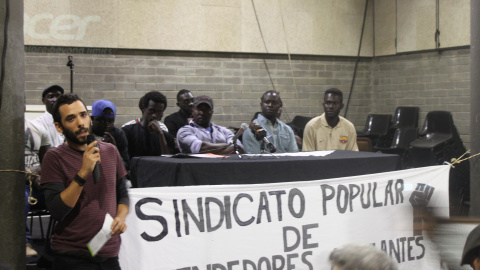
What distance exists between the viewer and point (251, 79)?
1299 cm

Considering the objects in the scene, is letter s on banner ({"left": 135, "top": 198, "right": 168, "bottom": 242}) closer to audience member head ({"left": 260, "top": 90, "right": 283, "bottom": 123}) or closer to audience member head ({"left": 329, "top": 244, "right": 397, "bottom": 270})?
audience member head ({"left": 329, "top": 244, "right": 397, "bottom": 270})

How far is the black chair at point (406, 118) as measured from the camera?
12.9m

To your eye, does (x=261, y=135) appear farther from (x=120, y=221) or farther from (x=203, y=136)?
(x=120, y=221)

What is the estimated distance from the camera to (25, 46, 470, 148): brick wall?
38.2 feet

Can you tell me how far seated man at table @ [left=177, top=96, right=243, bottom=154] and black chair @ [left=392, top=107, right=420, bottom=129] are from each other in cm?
721

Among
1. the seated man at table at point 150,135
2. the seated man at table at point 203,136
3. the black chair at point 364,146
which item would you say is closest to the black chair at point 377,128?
the black chair at point 364,146

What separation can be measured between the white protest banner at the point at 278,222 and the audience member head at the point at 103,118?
6.85 ft

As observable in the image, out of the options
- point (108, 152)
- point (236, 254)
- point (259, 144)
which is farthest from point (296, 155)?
point (108, 152)

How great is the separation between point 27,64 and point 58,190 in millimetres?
8319

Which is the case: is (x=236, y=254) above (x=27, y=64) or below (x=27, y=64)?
below

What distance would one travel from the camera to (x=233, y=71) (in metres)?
12.8

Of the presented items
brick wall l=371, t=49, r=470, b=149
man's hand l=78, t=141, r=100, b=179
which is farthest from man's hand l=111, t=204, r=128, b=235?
brick wall l=371, t=49, r=470, b=149

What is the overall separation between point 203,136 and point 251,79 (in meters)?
6.76

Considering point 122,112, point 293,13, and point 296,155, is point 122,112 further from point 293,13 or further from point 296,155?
point 296,155
